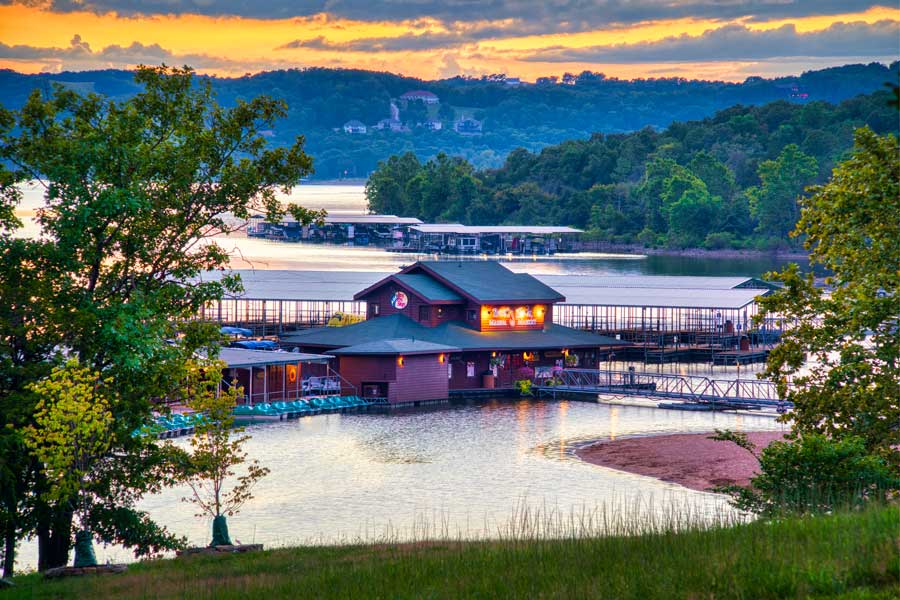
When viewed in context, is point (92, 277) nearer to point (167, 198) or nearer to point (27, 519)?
point (167, 198)

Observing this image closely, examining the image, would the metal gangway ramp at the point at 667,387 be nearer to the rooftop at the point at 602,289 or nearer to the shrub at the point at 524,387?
the shrub at the point at 524,387

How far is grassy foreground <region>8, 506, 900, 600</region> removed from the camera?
13.0 m

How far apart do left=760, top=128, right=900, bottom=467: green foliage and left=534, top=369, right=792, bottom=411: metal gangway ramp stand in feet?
91.5

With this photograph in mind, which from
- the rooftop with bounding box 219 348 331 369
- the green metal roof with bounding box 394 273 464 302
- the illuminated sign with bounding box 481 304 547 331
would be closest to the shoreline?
the illuminated sign with bounding box 481 304 547 331

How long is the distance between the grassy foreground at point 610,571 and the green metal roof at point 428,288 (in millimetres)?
44071

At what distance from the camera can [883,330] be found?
25.3m

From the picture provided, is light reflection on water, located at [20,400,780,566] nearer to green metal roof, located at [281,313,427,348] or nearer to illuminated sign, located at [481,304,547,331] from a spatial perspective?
green metal roof, located at [281,313,427,348]

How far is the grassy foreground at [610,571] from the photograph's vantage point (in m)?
13.0

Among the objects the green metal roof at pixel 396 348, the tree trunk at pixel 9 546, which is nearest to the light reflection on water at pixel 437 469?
the green metal roof at pixel 396 348

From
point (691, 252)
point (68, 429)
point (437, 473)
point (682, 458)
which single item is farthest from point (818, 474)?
point (691, 252)

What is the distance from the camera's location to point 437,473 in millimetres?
41812

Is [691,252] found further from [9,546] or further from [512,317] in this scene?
[9,546]

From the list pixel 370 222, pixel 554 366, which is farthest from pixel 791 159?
pixel 554 366

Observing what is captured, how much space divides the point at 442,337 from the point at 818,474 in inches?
1567
